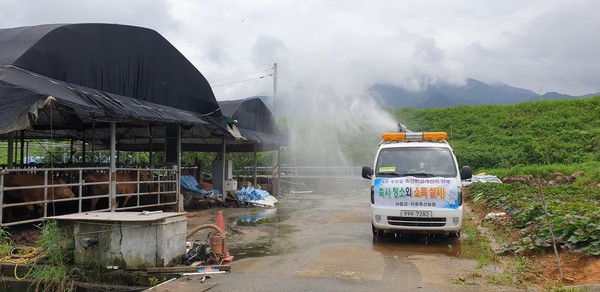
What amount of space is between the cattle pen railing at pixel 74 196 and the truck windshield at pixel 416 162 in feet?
19.6

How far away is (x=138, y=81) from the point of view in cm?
1274

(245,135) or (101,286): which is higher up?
(245,135)

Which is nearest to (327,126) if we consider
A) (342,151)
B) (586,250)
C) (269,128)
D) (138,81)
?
(342,151)

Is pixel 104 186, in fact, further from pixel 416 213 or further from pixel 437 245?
pixel 437 245

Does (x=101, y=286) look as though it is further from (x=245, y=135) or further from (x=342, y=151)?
(x=342, y=151)

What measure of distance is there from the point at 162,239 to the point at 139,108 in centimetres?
582

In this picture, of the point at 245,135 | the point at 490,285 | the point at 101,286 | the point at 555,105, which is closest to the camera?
the point at 490,285

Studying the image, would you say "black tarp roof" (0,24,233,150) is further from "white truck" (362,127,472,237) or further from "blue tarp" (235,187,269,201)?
"white truck" (362,127,472,237)

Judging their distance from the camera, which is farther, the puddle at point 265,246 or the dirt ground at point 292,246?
the puddle at point 265,246

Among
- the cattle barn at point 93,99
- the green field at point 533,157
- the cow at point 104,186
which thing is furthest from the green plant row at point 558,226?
the cow at point 104,186

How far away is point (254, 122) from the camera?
2034cm

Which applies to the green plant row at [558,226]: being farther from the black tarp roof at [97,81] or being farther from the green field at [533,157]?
the black tarp roof at [97,81]

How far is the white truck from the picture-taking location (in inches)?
346

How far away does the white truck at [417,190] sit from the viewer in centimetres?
879
